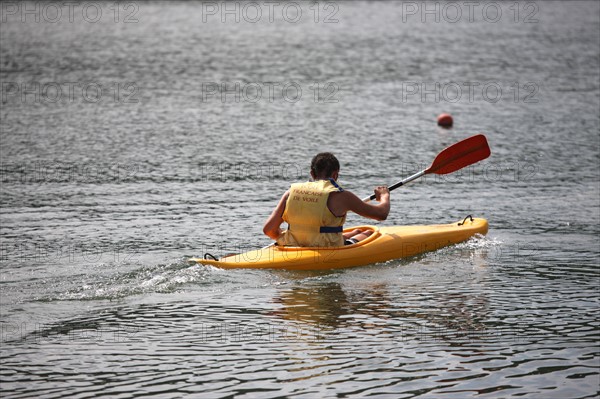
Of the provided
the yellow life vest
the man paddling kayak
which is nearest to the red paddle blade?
the man paddling kayak

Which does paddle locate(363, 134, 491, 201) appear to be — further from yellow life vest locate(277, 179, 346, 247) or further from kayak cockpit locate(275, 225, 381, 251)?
yellow life vest locate(277, 179, 346, 247)

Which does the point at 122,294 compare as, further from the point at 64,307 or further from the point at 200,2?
the point at 200,2

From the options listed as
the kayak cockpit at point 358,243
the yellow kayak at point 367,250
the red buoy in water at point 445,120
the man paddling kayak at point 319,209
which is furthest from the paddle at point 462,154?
the red buoy in water at point 445,120

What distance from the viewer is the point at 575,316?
8.86 meters

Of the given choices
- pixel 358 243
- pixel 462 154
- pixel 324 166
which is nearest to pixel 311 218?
pixel 324 166

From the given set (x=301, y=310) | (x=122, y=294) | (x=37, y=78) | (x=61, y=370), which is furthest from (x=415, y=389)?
(x=37, y=78)

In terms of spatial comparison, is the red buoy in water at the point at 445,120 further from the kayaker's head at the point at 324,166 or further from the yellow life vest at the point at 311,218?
the kayaker's head at the point at 324,166

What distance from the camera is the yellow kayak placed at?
10.0 metres

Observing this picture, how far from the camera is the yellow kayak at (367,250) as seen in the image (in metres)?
10.0

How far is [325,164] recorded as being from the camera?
10062 millimetres

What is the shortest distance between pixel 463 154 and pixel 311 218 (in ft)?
8.92

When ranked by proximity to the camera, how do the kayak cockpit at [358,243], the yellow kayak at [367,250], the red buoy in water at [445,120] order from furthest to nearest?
the red buoy in water at [445,120]
the kayak cockpit at [358,243]
the yellow kayak at [367,250]

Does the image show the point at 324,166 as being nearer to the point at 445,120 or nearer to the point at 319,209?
the point at 319,209

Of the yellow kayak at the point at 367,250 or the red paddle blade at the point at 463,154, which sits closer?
the yellow kayak at the point at 367,250
